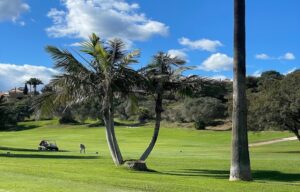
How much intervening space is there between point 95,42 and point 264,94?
1077 inches

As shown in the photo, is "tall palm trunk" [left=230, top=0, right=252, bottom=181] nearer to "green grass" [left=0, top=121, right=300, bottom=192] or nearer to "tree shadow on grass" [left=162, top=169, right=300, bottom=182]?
"green grass" [left=0, top=121, right=300, bottom=192]

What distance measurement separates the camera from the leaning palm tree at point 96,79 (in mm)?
23875

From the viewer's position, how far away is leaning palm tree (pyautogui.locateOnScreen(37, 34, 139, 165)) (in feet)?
78.3

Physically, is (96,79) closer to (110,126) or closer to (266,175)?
(110,126)

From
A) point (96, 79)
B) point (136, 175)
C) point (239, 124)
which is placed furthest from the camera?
point (96, 79)

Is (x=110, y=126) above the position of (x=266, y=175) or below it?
above

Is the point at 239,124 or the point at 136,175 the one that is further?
the point at 136,175

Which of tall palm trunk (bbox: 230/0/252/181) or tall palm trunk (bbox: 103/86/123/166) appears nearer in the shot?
tall palm trunk (bbox: 230/0/252/181)

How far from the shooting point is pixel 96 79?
2453cm

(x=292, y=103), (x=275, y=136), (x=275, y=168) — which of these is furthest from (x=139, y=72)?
(x=275, y=136)

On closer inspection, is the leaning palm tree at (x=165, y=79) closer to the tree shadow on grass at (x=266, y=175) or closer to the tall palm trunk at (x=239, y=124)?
the tree shadow on grass at (x=266, y=175)

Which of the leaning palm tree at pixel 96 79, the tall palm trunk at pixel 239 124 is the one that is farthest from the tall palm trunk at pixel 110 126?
the tall palm trunk at pixel 239 124

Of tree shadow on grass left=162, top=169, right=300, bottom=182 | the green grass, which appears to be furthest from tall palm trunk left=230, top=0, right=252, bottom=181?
tree shadow on grass left=162, top=169, right=300, bottom=182

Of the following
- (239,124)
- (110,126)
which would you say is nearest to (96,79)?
(110,126)
